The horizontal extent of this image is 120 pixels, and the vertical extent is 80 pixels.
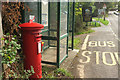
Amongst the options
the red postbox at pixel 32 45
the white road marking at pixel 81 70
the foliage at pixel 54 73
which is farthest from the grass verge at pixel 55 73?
the red postbox at pixel 32 45

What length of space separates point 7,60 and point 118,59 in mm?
4601

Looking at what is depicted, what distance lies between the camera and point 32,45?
3471mm

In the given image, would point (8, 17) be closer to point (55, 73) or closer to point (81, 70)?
point (55, 73)

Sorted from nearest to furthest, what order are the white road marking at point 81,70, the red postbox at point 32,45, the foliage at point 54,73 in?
the red postbox at point 32,45 < the foliage at point 54,73 < the white road marking at point 81,70

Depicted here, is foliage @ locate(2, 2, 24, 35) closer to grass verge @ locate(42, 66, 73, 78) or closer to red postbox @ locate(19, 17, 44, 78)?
red postbox @ locate(19, 17, 44, 78)

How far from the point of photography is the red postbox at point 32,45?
11.1 feet

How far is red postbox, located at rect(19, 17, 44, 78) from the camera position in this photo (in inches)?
133

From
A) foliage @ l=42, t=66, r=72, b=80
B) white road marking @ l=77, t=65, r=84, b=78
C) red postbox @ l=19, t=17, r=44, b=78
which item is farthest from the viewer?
white road marking @ l=77, t=65, r=84, b=78

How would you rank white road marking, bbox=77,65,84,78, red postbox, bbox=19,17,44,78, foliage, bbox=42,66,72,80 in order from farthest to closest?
white road marking, bbox=77,65,84,78
foliage, bbox=42,66,72,80
red postbox, bbox=19,17,44,78

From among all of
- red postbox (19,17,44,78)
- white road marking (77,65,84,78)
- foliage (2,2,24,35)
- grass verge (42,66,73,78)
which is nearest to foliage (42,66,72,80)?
grass verge (42,66,73,78)

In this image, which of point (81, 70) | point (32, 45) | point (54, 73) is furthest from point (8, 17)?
point (81, 70)

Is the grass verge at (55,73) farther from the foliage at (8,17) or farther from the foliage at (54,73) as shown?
the foliage at (8,17)

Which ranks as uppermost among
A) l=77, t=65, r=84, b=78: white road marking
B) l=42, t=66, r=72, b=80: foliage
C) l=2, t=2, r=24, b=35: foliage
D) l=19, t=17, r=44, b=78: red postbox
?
l=2, t=2, r=24, b=35: foliage

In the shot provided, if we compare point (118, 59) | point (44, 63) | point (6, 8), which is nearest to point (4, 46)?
point (6, 8)
